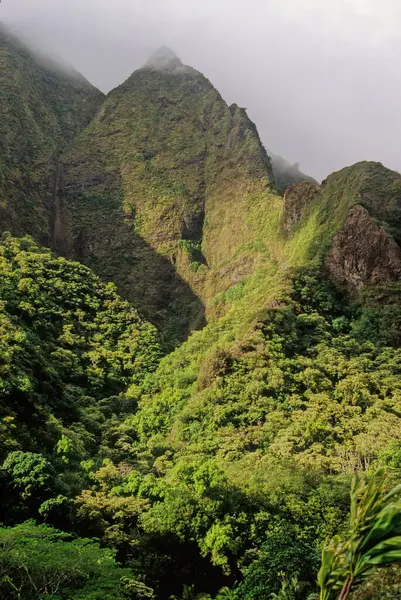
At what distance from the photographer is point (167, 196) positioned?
226 feet

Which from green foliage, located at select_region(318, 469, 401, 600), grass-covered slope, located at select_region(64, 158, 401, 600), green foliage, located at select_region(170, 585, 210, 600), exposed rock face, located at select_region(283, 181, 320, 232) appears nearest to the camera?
green foliage, located at select_region(318, 469, 401, 600)

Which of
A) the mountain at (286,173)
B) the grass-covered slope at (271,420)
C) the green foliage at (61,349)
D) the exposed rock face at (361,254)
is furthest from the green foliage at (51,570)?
the mountain at (286,173)

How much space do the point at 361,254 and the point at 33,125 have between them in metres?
52.9

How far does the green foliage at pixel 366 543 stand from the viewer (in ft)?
28.6

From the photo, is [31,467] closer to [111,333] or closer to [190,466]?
[190,466]

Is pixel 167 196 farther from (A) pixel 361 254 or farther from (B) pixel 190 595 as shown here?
(B) pixel 190 595

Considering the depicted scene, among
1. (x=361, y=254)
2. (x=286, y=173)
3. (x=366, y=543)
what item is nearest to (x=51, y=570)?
(x=366, y=543)

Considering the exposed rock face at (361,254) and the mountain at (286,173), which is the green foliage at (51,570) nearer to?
the exposed rock face at (361,254)

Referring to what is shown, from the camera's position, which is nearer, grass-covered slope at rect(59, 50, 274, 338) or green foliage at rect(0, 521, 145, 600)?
green foliage at rect(0, 521, 145, 600)

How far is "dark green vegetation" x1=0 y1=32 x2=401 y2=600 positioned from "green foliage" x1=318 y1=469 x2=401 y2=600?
117 inches

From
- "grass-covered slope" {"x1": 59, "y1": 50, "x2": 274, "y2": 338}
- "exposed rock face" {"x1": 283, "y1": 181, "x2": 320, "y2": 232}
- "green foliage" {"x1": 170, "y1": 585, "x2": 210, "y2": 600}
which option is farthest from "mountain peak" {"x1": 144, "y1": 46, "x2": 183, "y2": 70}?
"green foliage" {"x1": 170, "y1": 585, "x2": 210, "y2": 600}

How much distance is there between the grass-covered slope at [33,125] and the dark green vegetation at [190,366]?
62cm

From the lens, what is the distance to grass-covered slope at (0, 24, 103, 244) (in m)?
57.9

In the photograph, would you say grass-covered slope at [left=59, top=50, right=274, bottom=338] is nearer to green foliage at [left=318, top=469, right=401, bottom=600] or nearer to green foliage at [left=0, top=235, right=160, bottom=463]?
green foliage at [left=0, top=235, right=160, bottom=463]
